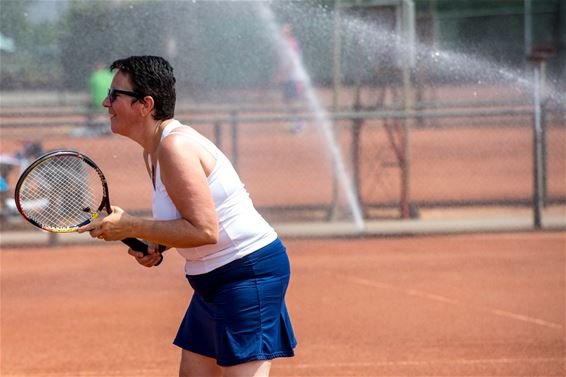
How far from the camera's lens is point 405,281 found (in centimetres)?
843

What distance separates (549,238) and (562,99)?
197cm

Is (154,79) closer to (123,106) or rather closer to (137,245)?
(123,106)

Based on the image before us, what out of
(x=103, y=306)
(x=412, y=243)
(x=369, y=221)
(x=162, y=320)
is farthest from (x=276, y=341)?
(x=369, y=221)

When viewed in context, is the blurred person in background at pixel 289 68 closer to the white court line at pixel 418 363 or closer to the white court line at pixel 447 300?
the white court line at pixel 447 300

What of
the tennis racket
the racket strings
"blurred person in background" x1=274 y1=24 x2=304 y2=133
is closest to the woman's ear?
the tennis racket

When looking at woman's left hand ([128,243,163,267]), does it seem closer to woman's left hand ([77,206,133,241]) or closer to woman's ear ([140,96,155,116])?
woman's left hand ([77,206,133,241])

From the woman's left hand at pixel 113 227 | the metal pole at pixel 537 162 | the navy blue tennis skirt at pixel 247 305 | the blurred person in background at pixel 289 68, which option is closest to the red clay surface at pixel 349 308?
the metal pole at pixel 537 162

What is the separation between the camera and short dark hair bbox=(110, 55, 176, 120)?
11.1 feet

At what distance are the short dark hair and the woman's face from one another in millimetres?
29

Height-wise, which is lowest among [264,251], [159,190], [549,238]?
[549,238]

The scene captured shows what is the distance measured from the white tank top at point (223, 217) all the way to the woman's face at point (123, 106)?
0.43ft

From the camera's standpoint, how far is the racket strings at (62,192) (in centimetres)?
392

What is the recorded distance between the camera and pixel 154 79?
11.1 ft

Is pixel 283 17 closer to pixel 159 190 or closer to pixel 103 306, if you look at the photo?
pixel 103 306
